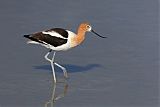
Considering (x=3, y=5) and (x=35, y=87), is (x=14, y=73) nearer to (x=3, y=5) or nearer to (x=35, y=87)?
(x=35, y=87)

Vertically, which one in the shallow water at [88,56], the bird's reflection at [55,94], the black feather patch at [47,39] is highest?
the black feather patch at [47,39]

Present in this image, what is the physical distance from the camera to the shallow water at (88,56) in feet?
25.5

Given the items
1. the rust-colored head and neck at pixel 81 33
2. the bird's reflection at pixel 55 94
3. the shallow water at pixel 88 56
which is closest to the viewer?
the bird's reflection at pixel 55 94

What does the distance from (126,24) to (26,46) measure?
2.11 m

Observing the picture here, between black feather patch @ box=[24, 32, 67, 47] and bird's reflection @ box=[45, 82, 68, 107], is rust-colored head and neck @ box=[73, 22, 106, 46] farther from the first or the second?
bird's reflection @ box=[45, 82, 68, 107]

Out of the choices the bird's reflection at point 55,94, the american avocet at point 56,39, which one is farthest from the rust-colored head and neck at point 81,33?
the bird's reflection at point 55,94

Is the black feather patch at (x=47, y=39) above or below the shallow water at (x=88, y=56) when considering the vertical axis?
above

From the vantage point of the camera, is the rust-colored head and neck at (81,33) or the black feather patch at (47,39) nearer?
the black feather patch at (47,39)

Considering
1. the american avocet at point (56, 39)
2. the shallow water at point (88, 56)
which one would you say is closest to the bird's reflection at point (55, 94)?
the shallow water at point (88, 56)

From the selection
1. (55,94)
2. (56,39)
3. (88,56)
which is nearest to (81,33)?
(56,39)

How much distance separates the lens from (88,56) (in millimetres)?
9461

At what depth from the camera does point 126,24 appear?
11.0 m

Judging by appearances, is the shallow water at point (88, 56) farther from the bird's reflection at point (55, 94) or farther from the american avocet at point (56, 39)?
the american avocet at point (56, 39)

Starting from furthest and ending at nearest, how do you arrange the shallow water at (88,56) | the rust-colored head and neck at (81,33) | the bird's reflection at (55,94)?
the rust-colored head and neck at (81,33) → the shallow water at (88,56) → the bird's reflection at (55,94)
